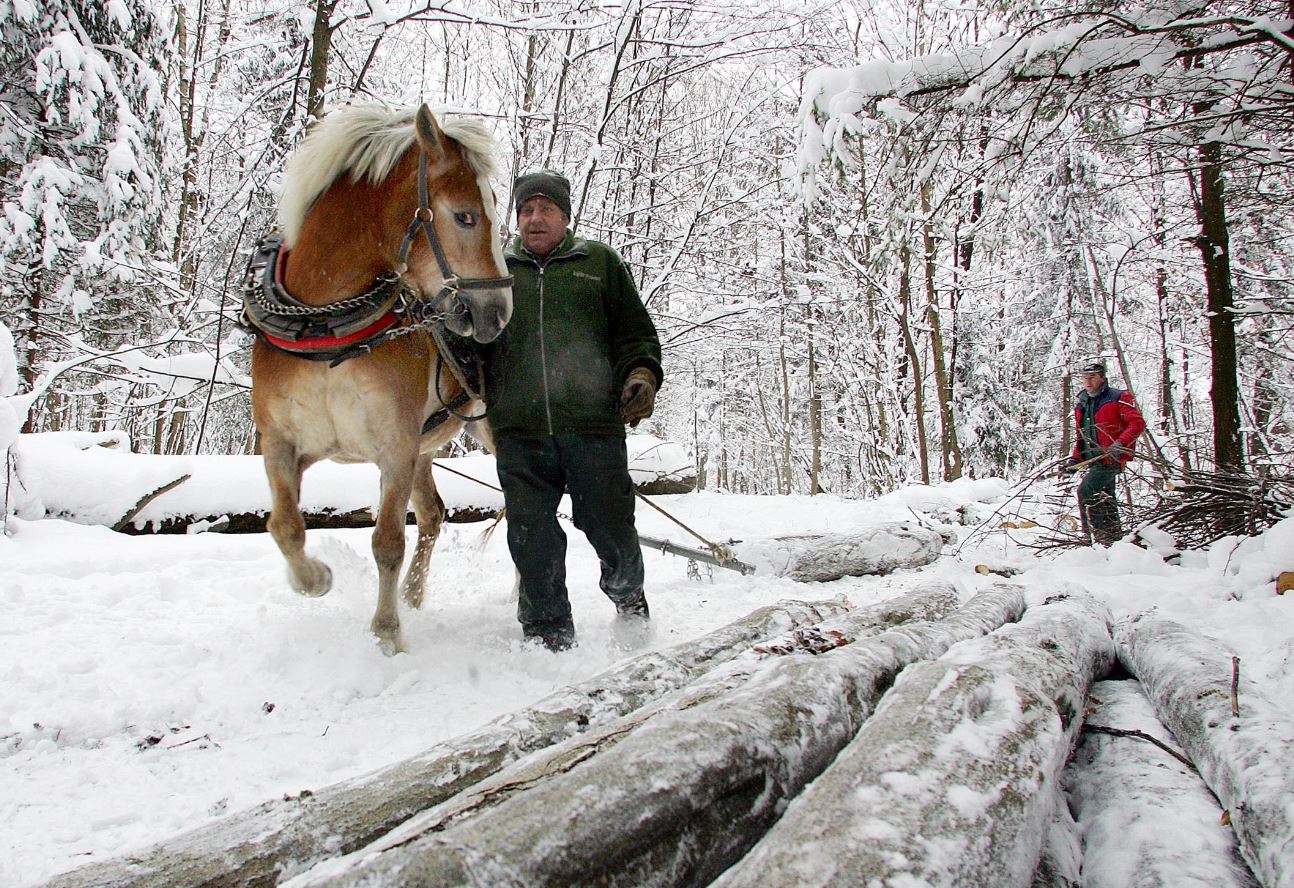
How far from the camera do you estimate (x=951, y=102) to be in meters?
3.98

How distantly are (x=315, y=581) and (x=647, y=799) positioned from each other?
2535 mm

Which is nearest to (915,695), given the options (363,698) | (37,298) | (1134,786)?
(1134,786)

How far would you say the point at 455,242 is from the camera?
2.69 meters

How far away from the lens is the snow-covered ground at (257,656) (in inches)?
67.2

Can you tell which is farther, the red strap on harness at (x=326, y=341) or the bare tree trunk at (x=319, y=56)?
the bare tree trunk at (x=319, y=56)

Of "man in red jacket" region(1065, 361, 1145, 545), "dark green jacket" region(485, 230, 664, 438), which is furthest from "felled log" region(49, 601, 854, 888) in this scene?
"man in red jacket" region(1065, 361, 1145, 545)

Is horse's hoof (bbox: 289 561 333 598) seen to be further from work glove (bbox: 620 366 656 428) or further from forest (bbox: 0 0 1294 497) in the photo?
work glove (bbox: 620 366 656 428)

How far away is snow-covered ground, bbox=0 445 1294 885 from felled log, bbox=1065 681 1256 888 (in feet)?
0.12

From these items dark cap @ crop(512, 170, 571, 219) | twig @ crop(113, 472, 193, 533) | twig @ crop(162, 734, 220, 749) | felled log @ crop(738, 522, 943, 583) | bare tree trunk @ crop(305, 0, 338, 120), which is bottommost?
felled log @ crop(738, 522, 943, 583)

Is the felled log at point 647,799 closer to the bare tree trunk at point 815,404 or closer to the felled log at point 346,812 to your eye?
the felled log at point 346,812

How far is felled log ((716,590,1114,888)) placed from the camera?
95 centimetres

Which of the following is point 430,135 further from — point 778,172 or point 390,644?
point 778,172

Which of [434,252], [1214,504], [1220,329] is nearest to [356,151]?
[434,252]

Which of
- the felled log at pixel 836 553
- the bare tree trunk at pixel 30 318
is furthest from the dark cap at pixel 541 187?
the bare tree trunk at pixel 30 318
